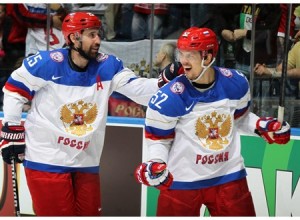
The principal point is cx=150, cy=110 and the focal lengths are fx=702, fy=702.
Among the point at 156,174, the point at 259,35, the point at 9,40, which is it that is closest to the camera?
the point at 156,174

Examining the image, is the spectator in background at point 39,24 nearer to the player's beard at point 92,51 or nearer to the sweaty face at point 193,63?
the player's beard at point 92,51

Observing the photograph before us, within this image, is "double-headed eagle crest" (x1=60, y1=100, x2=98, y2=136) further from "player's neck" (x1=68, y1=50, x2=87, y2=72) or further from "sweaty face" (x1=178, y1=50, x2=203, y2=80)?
"sweaty face" (x1=178, y1=50, x2=203, y2=80)

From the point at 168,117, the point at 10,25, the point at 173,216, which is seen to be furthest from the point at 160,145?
the point at 10,25

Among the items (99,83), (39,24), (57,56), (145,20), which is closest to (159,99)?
(99,83)

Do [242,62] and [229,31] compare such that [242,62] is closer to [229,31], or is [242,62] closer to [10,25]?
[229,31]

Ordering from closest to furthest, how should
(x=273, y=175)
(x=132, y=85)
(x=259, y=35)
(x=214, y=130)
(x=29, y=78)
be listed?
(x=214, y=130) < (x=29, y=78) < (x=132, y=85) < (x=273, y=175) < (x=259, y=35)

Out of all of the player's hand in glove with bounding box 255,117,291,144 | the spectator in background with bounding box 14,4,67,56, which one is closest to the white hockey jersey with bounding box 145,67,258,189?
the player's hand in glove with bounding box 255,117,291,144

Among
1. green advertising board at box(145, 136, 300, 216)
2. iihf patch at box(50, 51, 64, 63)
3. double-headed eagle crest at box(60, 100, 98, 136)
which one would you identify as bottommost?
green advertising board at box(145, 136, 300, 216)

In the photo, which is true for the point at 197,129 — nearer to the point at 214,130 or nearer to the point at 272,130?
the point at 214,130

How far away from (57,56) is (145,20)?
0.83 meters

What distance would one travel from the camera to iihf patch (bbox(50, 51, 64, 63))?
287cm

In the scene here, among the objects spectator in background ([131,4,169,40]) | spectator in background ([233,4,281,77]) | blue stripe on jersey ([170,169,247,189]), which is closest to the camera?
blue stripe on jersey ([170,169,247,189])

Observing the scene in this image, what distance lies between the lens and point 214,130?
103 inches

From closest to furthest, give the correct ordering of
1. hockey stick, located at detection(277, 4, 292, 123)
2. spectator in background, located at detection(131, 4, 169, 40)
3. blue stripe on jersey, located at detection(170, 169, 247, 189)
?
blue stripe on jersey, located at detection(170, 169, 247, 189), hockey stick, located at detection(277, 4, 292, 123), spectator in background, located at detection(131, 4, 169, 40)
